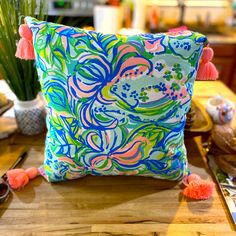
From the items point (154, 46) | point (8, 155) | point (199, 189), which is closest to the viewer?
point (154, 46)

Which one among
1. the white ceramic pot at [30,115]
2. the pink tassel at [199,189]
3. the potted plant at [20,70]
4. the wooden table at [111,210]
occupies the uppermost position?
the potted plant at [20,70]

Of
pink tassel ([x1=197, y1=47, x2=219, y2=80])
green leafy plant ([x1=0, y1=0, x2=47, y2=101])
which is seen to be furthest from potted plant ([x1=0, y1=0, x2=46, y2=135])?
pink tassel ([x1=197, y1=47, x2=219, y2=80])

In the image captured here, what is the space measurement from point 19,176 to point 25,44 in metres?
0.37

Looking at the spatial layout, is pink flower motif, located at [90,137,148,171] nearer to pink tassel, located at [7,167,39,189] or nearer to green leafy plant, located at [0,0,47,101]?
pink tassel, located at [7,167,39,189]

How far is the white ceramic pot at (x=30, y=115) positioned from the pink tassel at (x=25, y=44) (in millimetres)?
258

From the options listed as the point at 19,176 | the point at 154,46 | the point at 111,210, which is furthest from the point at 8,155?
the point at 154,46

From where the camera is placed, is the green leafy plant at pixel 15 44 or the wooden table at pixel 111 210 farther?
the green leafy plant at pixel 15 44

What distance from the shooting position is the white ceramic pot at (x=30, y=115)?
906 millimetres

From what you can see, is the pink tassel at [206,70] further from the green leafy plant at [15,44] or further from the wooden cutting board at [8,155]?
the wooden cutting board at [8,155]

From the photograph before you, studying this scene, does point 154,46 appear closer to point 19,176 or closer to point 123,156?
point 123,156

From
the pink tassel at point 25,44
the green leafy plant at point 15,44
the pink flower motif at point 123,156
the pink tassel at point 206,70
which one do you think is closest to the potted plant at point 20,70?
the green leafy plant at point 15,44

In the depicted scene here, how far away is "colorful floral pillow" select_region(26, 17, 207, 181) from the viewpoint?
23.8 inches

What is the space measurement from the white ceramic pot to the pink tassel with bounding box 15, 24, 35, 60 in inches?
10.2

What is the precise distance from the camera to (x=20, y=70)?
85 centimetres
